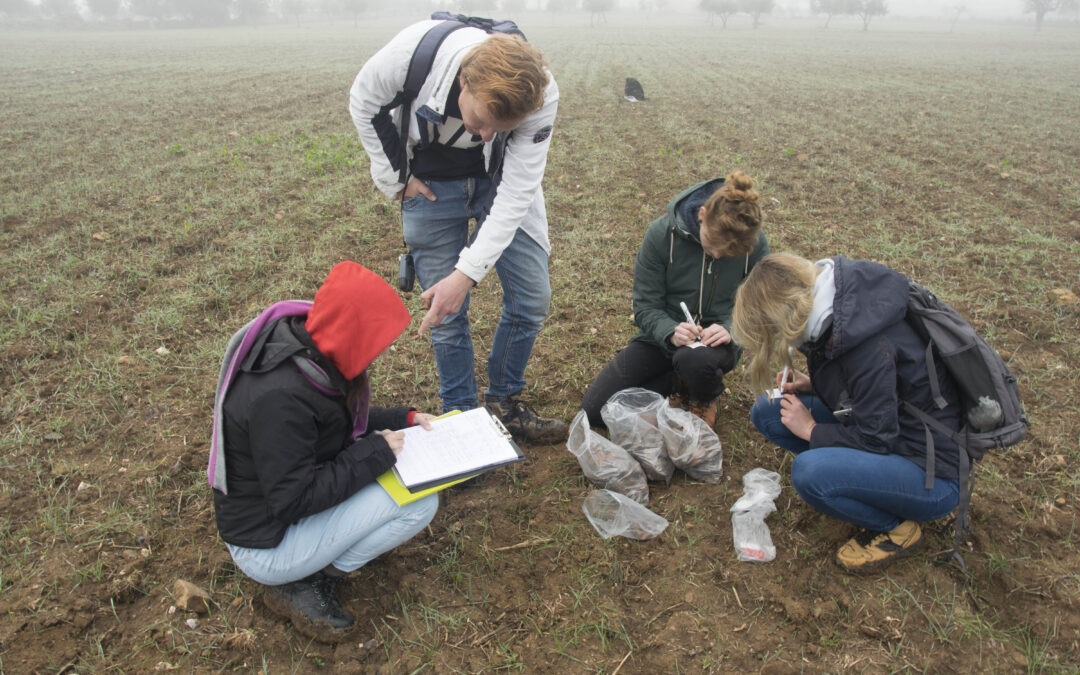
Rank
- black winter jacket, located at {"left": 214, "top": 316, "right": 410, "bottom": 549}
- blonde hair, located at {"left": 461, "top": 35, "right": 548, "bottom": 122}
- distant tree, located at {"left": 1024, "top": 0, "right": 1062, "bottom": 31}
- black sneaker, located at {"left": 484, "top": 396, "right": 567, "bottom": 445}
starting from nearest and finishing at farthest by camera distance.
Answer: black winter jacket, located at {"left": 214, "top": 316, "right": 410, "bottom": 549}, blonde hair, located at {"left": 461, "top": 35, "right": 548, "bottom": 122}, black sneaker, located at {"left": 484, "top": 396, "right": 567, "bottom": 445}, distant tree, located at {"left": 1024, "top": 0, "right": 1062, "bottom": 31}

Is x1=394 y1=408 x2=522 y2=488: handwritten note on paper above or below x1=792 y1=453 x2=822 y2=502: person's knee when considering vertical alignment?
above

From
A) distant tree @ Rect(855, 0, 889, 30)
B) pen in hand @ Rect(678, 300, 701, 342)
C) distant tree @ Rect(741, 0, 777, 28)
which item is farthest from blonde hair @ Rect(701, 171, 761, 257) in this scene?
distant tree @ Rect(741, 0, 777, 28)

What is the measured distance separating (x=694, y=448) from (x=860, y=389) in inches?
32.6

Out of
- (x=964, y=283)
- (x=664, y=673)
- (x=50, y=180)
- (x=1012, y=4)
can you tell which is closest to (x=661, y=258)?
(x=664, y=673)

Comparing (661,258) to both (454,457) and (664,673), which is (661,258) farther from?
(664,673)

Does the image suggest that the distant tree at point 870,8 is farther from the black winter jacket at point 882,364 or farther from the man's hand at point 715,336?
the black winter jacket at point 882,364

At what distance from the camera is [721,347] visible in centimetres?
313

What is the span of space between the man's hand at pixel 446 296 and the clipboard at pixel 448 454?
1.35 ft

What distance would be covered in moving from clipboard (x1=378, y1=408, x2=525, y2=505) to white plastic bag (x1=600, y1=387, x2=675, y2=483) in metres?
0.68

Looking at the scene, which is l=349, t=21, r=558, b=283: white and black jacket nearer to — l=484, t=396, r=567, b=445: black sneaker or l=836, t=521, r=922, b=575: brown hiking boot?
l=484, t=396, r=567, b=445: black sneaker

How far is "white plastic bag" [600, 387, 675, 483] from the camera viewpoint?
9.60 feet

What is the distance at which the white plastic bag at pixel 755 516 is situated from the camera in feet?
8.33

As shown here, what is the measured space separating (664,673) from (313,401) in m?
1.46

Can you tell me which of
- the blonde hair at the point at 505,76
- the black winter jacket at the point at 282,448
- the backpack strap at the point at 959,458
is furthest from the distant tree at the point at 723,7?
the black winter jacket at the point at 282,448
